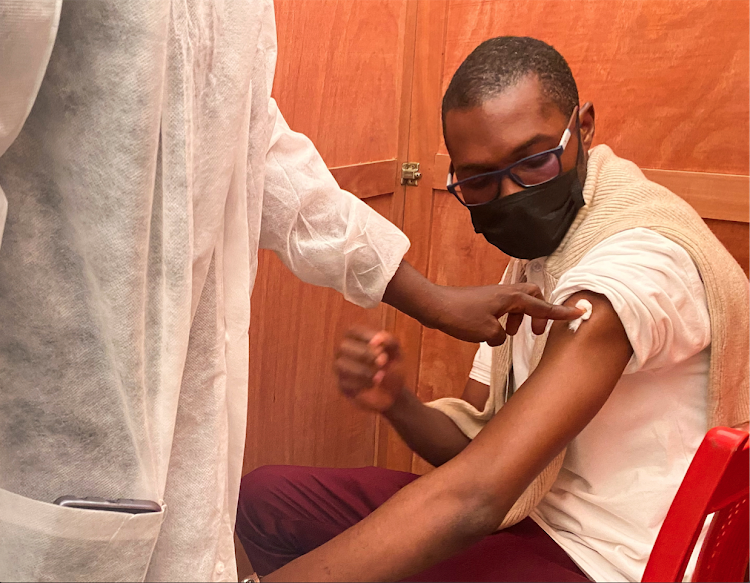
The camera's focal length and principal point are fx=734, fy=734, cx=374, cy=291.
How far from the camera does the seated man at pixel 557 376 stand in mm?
942

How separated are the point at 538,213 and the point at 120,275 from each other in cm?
74

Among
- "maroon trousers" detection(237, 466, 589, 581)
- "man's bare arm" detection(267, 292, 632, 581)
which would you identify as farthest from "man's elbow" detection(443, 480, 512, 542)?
"maroon trousers" detection(237, 466, 589, 581)

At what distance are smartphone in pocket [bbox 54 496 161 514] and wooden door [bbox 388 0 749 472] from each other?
1.33 meters

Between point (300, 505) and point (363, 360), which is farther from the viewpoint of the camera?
point (300, 505)

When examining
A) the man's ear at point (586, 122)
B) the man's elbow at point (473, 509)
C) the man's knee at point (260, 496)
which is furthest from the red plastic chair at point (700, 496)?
the man's knee at point (260, 496)

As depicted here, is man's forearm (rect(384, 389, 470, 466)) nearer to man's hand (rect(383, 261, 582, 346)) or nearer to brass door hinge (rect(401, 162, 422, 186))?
man's hand (rect(383, 261, 582, 346))

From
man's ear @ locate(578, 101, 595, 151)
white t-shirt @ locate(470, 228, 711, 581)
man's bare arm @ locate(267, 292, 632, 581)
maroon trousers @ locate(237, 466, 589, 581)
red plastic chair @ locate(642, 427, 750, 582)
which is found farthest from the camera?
maroon trousers @ locate(237, 466, 589, 581)

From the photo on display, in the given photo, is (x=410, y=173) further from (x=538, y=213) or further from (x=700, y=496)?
(x=700, y=496)

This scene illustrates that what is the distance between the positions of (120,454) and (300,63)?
1080 mm

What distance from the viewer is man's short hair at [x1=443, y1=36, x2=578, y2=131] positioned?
1.20 meters

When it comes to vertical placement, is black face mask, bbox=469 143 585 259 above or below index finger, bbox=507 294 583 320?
above

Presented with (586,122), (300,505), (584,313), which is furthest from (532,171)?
(300,505)

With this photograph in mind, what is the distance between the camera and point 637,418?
1.12 m

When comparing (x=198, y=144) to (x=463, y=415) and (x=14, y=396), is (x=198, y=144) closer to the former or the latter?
(x=14, y=396)
